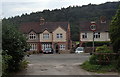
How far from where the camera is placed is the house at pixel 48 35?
56.6 meters

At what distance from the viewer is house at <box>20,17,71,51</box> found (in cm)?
5662

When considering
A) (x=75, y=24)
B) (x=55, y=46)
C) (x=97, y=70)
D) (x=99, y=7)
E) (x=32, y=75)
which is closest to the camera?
(x=32, y=75)

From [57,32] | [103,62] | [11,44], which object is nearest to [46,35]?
[57,32]

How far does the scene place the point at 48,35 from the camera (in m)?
57.1

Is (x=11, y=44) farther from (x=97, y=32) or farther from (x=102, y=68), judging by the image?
(x=97, y=32)

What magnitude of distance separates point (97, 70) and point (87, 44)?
3699 cm

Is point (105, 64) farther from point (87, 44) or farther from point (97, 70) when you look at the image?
point (87, 44)

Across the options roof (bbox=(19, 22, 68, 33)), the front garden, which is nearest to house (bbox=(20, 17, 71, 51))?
roof (bbox=(19, 22, 68, 33))

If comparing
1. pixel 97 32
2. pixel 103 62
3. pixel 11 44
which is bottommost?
pixel 103 62

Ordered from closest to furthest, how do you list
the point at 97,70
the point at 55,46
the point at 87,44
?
1. the point at 97,70
2. the point at 87,44
3. the point at 55,46

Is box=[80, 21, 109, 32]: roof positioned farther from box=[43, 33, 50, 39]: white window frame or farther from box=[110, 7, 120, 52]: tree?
box=[110, 7, 120, 52]: tree

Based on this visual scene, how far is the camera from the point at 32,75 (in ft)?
44.8

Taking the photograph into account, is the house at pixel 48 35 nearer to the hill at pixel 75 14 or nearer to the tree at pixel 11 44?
the hill at pixel 75 14

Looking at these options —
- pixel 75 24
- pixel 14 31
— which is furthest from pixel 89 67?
pixel 75 24
